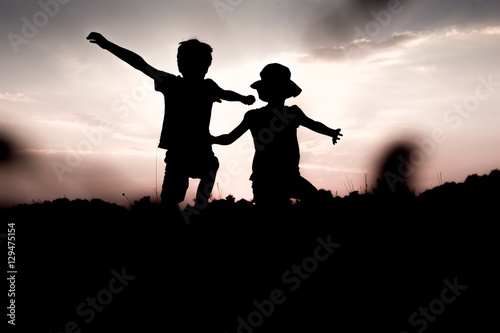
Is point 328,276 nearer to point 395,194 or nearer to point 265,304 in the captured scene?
point 265,304

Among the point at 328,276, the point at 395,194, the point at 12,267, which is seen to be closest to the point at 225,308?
the point at 328,276

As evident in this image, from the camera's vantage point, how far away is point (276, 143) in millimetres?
6418

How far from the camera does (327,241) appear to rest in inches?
216

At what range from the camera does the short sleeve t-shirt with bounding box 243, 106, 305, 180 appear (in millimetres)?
6402

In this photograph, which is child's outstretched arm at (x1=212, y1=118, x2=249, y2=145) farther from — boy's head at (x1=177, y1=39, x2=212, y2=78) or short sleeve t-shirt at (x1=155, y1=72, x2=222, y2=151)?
boy's head at (x1=177, y1=39, x2=212, y2=78)

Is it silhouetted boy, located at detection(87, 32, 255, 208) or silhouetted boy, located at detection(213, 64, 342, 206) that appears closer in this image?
silhouetted boy, located at detection(213, 64, 342, 206)

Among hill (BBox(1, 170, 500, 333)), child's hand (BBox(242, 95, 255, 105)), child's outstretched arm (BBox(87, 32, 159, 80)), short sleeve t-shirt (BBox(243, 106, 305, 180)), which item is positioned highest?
Answer: child's outstretched arm (BBox(87, 32, 159, 80))

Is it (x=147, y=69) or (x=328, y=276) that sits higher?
(x=147, y=69)

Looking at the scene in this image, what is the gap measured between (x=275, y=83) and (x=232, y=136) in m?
1.04

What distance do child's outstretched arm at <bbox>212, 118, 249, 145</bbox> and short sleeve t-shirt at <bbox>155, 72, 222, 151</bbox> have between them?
0.19 m

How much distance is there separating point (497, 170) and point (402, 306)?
15.7ft

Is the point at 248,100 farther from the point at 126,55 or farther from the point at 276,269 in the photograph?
the point at 276,269

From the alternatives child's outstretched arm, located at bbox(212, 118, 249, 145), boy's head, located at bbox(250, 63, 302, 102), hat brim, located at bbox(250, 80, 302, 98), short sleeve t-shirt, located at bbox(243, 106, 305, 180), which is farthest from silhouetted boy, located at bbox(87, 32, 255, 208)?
short sleeve t-shirt, located at bbox(243, 106, 305, 180)

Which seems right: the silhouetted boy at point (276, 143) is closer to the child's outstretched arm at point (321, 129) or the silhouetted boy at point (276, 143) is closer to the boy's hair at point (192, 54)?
the child's outstretched arm at point (321, 129)
